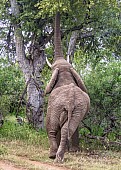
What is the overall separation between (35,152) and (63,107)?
4.15 ft

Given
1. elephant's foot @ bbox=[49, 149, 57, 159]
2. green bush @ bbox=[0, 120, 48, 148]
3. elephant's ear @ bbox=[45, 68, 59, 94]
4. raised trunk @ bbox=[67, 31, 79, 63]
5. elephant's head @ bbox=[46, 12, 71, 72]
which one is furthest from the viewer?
raised trunk @ bbox=[67, 31, 79, 63]

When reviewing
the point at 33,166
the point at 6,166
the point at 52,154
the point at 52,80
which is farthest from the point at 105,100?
the point at 6,166

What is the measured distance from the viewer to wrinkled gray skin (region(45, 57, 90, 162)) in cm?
825

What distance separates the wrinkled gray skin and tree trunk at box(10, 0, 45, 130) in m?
3.23

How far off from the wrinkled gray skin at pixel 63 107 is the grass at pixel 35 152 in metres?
0.44

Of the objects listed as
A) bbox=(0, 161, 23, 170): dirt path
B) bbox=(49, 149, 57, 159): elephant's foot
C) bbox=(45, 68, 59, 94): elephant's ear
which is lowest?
bbox=(49, 149, 57, 159): elephant's foot

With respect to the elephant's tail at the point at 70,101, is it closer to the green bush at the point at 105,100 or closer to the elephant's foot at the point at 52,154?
the elephant's foot at the point at 52,154

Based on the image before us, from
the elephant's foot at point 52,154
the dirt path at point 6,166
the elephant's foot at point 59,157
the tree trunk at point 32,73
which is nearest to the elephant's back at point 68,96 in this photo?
the elephant's foot at point 52,154

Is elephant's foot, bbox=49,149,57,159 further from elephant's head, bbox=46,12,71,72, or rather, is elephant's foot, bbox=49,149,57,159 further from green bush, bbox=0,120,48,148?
green bush, bbox=0,120,48,148

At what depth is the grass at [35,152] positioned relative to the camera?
745 centimetres

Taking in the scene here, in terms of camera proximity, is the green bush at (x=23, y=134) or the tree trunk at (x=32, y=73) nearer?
the green bush at (x=23, y=134)

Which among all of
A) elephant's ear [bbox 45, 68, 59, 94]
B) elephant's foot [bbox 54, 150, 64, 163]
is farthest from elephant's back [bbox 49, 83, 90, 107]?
elephant's foot [bbox 54, 150, 64, 163]

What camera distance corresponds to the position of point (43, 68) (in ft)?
44.3

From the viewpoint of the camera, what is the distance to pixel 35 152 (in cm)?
893
